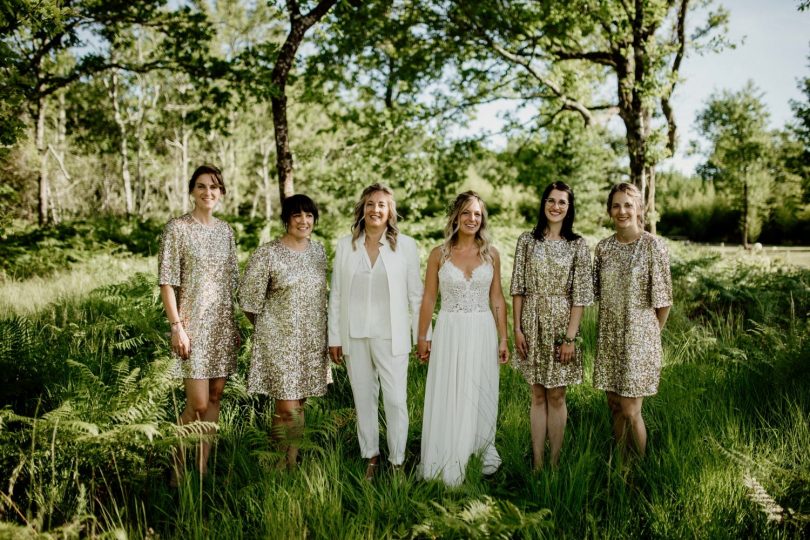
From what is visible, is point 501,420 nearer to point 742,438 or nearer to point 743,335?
point 742,438

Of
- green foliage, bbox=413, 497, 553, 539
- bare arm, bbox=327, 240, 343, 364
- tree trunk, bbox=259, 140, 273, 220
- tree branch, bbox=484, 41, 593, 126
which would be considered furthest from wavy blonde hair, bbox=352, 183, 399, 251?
tree trunk, bbox=259, 140, 273, 220

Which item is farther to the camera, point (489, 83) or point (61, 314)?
point (489, 83)

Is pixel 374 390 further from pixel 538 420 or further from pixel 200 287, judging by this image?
pixel 200 287

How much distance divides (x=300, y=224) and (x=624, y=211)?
100 inches

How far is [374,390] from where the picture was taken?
431 cm

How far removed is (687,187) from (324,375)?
48.9 m

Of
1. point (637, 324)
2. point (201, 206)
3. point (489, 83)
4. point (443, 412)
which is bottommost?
point (443, 412)

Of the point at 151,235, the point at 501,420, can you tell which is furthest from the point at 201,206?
the point at 151,235

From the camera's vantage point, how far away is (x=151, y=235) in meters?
16.2

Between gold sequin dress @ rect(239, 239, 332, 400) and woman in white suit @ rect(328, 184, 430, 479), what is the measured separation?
0.82 feet

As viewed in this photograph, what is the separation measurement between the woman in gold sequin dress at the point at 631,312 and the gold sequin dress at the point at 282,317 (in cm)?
236

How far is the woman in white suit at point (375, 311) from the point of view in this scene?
4.17 meters

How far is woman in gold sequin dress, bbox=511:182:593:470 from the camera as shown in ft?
13.2

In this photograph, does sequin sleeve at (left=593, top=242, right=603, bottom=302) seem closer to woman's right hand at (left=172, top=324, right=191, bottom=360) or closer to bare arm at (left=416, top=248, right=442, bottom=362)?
bare arm at (left=416, top=248, right=442, bottom=362)
